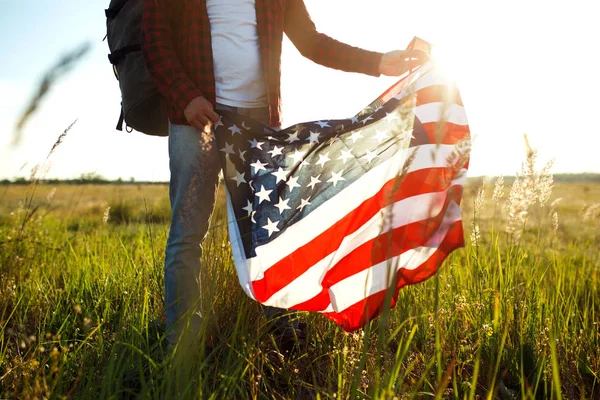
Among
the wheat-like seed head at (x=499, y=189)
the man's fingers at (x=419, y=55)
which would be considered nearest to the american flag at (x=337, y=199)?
the man's fingers at (x=419, y=55)

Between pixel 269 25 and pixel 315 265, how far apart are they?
4.60 ft

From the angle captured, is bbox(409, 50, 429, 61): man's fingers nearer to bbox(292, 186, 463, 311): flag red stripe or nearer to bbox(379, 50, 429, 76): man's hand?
bbox(379, 50, 429, 76): man's hand

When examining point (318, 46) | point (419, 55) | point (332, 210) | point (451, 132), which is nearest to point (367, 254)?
point (332, 210)

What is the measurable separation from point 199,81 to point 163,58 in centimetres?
22

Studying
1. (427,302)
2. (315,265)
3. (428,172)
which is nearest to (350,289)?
(315,265)

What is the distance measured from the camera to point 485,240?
431 cm

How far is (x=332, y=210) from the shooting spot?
2584mm

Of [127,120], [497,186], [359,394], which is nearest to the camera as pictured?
[359,394]

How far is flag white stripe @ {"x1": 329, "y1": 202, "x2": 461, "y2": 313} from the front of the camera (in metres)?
2.10

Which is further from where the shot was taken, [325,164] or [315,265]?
[325,164]

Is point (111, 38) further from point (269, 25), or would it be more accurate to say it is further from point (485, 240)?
point (485, 240)

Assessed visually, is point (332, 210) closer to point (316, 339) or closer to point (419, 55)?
point (316, 339)

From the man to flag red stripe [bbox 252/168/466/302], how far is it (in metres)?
0.40

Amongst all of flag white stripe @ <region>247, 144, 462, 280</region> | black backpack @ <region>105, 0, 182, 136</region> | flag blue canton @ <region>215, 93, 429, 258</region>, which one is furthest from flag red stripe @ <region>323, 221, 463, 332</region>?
black backpack @ <region>105, 0, 182, 136</region>
